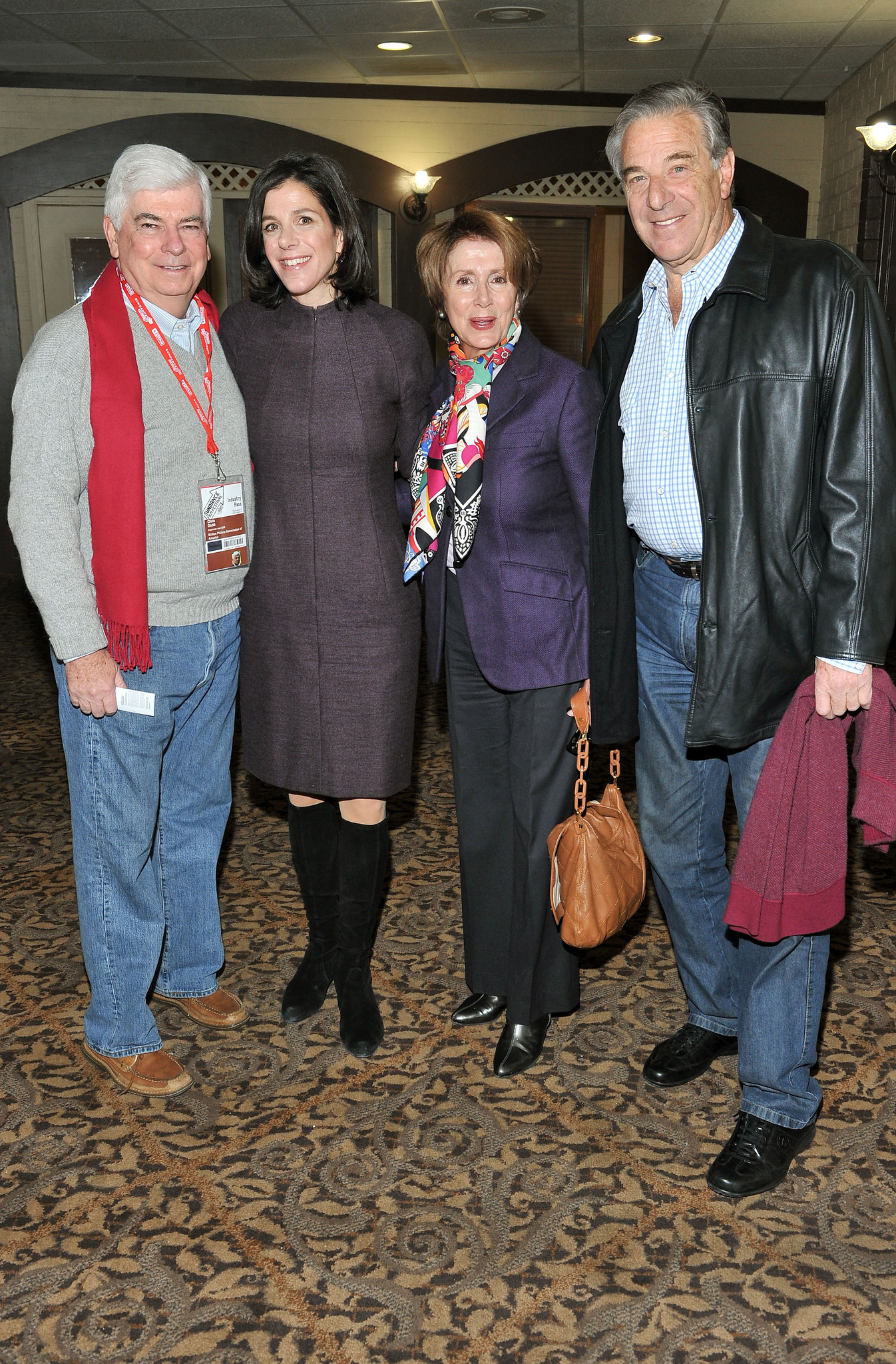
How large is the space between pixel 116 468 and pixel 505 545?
778mm

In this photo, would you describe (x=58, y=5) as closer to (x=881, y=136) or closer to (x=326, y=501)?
(x=881, y=136)

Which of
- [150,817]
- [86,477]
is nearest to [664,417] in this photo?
[86,477]

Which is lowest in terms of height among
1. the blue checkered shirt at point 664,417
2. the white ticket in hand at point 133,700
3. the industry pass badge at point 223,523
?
the white ticket in hand at point 133,700

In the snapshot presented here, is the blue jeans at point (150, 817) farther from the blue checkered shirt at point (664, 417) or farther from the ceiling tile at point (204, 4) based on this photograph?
the ceiling tile at point (204, 4)

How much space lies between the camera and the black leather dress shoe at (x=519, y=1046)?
251 centimetres

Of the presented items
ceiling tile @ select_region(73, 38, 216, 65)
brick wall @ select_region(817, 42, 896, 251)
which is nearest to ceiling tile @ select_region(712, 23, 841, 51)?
brick wall @ select_region(817, 42, 896, 251)

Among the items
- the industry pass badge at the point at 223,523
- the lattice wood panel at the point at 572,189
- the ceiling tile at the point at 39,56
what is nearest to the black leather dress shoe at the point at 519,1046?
the industry pass badge at the point at 223,523

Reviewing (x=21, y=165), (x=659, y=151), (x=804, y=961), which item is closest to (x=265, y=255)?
(x=659, y=151)

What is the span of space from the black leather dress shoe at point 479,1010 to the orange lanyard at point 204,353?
4.63 ft

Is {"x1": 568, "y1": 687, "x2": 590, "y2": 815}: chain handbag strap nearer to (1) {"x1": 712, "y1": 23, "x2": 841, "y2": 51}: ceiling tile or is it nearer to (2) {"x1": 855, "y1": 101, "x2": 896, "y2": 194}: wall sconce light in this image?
(2) {"x1": 855, "y1": 101, "x2": 896, "y2": 194}: wall sconce light

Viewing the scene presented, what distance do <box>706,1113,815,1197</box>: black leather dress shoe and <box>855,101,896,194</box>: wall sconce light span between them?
20.9 ft

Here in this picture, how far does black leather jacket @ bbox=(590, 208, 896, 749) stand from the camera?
1.84 meters

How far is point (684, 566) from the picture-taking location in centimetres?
209

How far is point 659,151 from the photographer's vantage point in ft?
6.47
